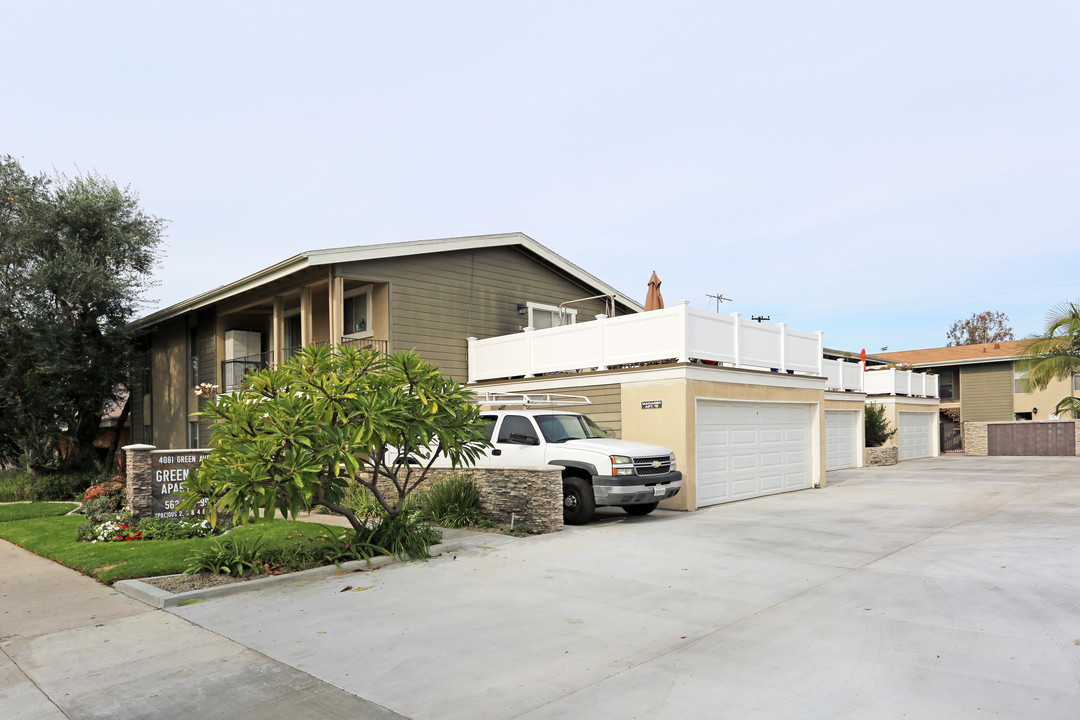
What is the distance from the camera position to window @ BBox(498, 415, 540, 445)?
40.9 feet

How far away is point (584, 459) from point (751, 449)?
220 inches

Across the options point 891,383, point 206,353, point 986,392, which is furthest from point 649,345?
point 986,392

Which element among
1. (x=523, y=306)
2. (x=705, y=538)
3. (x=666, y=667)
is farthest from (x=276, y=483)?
(x=523, y=306)

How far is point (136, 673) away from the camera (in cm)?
516

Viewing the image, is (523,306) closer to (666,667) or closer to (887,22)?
(887,22)

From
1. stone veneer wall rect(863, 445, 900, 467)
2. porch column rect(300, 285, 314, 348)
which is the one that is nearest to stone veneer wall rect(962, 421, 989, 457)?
stone veneer wall rect(863, 445, 900, 467)

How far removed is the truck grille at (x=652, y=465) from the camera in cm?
1171

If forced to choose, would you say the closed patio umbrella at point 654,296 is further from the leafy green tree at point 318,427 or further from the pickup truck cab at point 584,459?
the leafy green tree at point 318,427

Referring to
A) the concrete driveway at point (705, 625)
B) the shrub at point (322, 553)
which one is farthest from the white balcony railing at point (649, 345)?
the shrub at point (322, 553)

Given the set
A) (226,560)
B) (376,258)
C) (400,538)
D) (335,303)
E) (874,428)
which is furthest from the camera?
(874,428)

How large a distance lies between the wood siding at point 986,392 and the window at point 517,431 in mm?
33458

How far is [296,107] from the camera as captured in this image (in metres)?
16.5

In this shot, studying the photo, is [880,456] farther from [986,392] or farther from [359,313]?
[359,313]

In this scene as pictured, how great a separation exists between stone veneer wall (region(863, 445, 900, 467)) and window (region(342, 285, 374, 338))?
17.3 m
